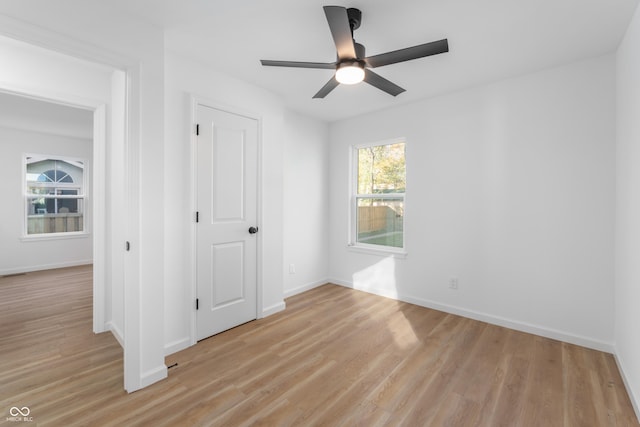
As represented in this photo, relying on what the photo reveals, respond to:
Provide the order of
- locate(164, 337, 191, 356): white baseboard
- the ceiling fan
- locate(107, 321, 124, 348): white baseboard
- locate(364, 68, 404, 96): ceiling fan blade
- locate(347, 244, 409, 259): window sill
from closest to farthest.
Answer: the ceiling fan < locate(364, 68, 404, 96): ceiling fan blade < locate(164, 337, 191, 356): white baseboard < locate(107, 321, 124, 348): white baseboard < locate(347, 244, 409, 259): window sill

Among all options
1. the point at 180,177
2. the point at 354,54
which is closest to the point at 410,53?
the point at 354,54

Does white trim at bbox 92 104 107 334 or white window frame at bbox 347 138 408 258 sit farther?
white window frame at bbox 347 138 408 258

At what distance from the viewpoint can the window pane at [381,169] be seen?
388 centimetres

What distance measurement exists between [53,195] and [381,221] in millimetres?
6281

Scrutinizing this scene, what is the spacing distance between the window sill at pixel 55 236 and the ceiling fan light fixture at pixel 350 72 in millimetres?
6403

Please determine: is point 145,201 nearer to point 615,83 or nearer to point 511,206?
point 511,206

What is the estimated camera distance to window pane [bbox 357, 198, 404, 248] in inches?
154

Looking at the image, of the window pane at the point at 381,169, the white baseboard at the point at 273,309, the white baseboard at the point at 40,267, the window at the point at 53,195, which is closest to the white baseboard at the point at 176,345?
the white baseboard at the point at 273,309

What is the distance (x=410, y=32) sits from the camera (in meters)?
2.16

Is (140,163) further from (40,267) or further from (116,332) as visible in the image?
(40,267)

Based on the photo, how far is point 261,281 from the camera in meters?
3.22

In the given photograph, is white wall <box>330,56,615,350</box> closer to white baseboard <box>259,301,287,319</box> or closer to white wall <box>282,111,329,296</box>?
white wall <box>282,111,329,296</box>

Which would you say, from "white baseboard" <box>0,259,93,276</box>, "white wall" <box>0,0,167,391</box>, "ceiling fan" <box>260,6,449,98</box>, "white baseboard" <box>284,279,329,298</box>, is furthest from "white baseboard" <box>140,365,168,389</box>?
"white baseboard" <box>0,259,93,276</box>

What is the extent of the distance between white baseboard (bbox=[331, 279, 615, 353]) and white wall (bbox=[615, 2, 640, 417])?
192 millimetres
